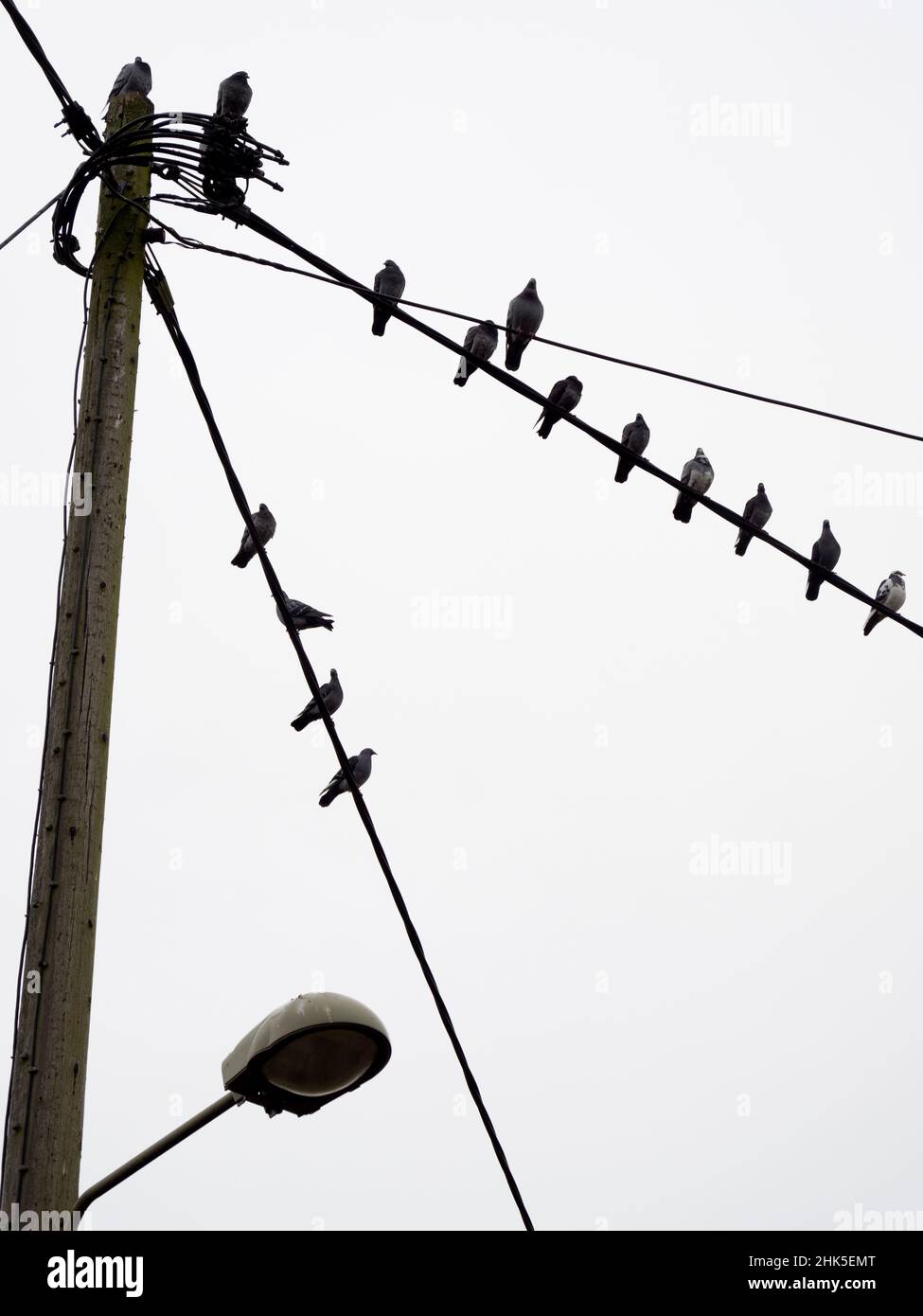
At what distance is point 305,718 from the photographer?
8859 mm

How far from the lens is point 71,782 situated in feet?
14.9

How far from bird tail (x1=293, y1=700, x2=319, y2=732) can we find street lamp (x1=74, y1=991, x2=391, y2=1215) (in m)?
4.01

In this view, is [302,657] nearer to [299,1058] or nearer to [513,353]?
[299,1058]

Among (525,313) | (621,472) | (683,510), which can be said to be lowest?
(683,510)

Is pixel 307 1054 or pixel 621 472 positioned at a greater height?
pixel 621 472

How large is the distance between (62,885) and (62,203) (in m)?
2.59

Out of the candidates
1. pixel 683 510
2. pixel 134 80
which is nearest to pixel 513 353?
pixel 683 510

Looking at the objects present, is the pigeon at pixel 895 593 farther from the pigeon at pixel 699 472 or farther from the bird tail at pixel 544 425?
the bird tail at pixel 544 425

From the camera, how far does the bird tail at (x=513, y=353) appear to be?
1127 cm

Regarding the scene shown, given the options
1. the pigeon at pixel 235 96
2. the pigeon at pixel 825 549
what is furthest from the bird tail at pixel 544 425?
the pigeon at pixel 825 549

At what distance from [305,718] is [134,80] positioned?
12.2ft

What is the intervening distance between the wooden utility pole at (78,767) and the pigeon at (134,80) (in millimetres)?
854

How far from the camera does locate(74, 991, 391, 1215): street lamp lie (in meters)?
4.57

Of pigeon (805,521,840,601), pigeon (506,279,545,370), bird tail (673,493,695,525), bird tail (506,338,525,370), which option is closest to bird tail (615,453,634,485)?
bird tail (673,493,695,525)
